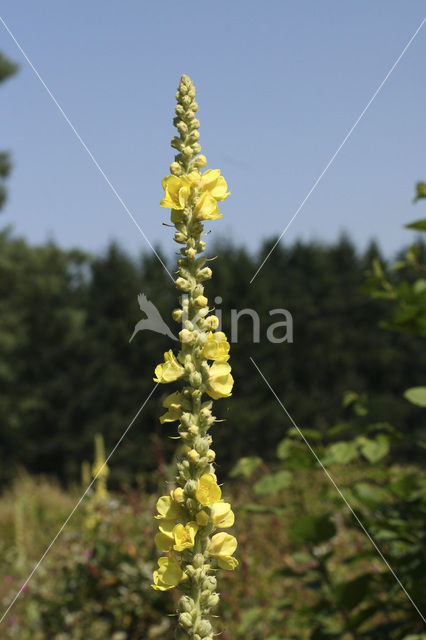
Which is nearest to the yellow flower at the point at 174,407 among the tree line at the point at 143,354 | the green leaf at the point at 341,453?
the green leaf at the point at 341,453

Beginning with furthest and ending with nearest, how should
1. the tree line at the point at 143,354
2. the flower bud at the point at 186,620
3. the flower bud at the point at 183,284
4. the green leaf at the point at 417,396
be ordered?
the tree line at the point at 143,354
the green leaf at the point at 417,396
the flower bud at the point at 183,284
the flower bud at the point at 186,620

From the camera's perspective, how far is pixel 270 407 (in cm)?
2183

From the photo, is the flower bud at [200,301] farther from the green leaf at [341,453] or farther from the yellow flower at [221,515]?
the green leaf at [341,453]

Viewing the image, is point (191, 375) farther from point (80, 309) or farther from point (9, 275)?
point (80, 309)

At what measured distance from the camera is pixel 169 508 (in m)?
1.53

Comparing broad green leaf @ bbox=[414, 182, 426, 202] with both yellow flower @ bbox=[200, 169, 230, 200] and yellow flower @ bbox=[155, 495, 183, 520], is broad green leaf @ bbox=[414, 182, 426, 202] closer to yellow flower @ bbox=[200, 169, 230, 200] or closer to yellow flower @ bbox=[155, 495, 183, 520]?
yellow flower @ bbox=[200, 169, 230, 200]

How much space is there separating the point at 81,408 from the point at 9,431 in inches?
104

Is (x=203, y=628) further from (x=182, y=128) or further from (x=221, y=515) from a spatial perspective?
(x=182, y=128)

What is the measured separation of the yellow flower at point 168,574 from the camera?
1.50 meters

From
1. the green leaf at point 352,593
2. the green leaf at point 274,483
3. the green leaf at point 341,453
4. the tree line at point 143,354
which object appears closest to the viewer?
the green leaf at point 352,593

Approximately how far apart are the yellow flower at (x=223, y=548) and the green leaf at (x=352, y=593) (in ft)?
5.23

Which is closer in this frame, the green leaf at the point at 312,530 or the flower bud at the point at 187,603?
the flower bud at the point at 187,603

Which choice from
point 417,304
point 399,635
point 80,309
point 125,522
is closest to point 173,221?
point 417,304

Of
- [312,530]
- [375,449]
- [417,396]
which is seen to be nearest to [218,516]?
[417,396]
